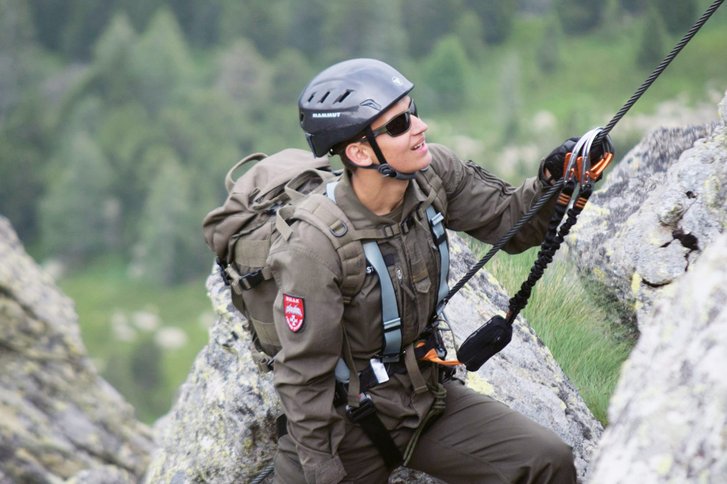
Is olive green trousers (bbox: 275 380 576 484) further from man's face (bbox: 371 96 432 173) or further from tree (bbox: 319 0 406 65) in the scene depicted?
tree (bbox: 319 0 406 65)

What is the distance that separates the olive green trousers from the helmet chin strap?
4.76 ft

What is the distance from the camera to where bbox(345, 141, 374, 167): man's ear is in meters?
5.40

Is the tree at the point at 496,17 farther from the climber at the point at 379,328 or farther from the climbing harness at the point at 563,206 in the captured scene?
the climber at the point at 379,328

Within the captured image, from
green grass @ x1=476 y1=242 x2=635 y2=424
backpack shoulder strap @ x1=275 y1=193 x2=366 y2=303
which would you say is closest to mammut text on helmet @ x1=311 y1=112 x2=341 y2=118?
backpack shoulder strap @ x1=275 y1=193 x2=366 y2=303

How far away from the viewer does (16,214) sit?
13050 cm

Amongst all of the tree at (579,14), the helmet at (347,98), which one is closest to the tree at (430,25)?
the tree at (579,14)

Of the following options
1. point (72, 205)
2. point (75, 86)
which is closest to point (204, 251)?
point (72, 205)

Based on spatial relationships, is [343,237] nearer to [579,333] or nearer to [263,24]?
[579,333]

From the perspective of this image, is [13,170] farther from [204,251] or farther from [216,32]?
[216,32]

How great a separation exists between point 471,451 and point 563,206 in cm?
154

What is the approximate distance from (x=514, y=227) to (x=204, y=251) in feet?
409

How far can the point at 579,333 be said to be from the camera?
7.59 metres

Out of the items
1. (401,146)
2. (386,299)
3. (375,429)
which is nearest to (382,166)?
(401,146)

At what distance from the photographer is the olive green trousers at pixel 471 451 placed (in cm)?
527
